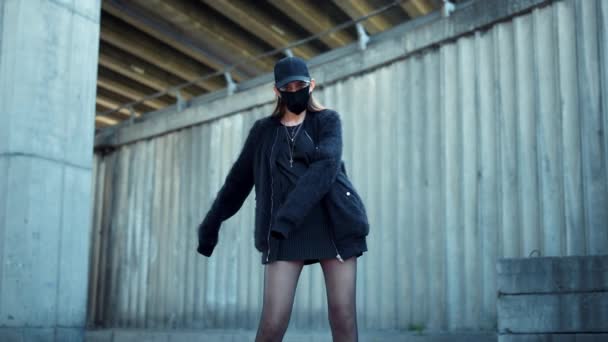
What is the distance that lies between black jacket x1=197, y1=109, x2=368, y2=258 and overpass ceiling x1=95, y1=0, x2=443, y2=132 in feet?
19.0

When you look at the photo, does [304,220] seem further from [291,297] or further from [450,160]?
[450,160]

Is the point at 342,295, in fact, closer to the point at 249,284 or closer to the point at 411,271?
the point at 411,271

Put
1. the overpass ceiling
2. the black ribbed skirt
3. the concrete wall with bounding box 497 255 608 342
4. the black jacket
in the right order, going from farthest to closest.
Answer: the overpass ceiling < the concrete wall with bounding box 497 255 608 342 < the black ribbed skirt < the black jacket

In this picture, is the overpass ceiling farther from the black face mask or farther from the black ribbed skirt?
the black ribbed skirt

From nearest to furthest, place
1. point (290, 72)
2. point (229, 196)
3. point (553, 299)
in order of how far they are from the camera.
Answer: point (290, 72)
point (229, 196)
point (553, 299)

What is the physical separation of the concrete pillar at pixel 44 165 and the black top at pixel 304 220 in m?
2.72

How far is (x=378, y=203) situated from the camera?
8391 mm

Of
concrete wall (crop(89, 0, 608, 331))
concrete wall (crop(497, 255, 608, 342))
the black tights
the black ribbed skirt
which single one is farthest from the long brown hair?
concrete wall (crop(89, 0, 608, 331))

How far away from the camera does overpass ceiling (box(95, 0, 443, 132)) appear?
33.0 ft

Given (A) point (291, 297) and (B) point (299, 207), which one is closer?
(B) point (299, 207)

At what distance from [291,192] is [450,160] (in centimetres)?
450

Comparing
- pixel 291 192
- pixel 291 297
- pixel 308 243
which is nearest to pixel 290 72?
pixel 291 192

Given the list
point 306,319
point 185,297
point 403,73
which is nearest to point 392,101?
point 403,73

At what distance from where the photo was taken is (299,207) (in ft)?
11.5
